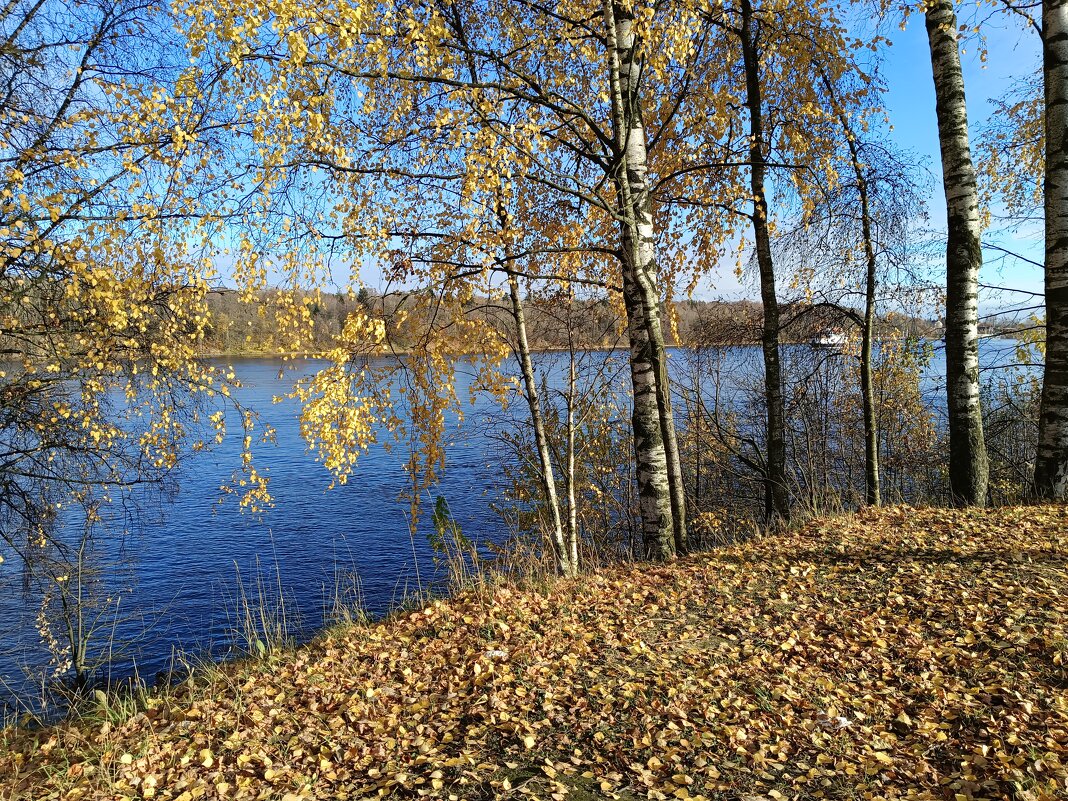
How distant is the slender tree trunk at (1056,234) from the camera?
22.3 ft

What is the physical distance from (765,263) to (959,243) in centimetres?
225

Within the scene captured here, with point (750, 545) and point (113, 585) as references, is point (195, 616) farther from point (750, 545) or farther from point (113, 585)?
point (750, 545)

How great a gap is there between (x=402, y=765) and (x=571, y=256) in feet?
18.2

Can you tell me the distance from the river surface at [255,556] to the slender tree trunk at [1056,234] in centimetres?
403

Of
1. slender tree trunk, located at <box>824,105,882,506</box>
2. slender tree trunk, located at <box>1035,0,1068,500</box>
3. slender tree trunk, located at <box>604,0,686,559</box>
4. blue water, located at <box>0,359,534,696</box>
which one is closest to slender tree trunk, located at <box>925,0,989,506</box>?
slender tree trunk, located at <box>1035,0,1068,500</box>

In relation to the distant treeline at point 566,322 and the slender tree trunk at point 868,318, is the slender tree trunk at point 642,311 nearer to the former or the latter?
the distant treeline at point 566,322

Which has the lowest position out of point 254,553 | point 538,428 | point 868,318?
point 254,553

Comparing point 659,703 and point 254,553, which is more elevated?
point 659,703

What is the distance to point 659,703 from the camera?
391 centimetres

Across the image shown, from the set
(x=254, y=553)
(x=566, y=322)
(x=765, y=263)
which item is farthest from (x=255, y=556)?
(x=765, y=263)

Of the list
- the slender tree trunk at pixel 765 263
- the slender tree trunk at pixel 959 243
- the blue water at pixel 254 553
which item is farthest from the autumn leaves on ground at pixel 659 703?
the slender tree trunk at pixel 765 263

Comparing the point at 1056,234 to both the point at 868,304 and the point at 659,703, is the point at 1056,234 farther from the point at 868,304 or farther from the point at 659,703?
the point at 659,703

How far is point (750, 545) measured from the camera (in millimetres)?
7148

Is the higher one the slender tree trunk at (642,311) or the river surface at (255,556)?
the slender tree trunk at (642,311)
